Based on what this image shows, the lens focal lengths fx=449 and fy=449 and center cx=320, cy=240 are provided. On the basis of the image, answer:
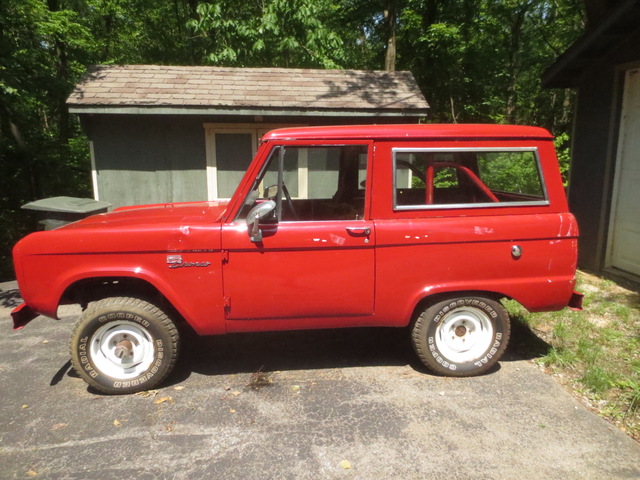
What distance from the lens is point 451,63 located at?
18891mm

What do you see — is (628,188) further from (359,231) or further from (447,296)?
(359,231)

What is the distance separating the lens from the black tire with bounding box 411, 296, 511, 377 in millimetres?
3684

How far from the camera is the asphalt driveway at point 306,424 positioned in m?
2.73

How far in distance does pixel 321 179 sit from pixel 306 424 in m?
2.47

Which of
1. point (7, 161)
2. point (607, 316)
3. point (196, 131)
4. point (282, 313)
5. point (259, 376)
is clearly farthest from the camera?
point (7, 161)

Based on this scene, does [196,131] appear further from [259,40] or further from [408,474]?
[408,474]

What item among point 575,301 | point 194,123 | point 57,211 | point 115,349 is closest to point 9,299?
point 57,211

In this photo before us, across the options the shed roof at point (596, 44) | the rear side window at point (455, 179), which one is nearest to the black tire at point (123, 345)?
the rear side window at point (455, 179)

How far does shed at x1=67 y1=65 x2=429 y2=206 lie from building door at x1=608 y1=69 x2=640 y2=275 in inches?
132

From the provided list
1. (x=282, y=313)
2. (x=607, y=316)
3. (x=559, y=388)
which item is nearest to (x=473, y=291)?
(x=559, y=388)

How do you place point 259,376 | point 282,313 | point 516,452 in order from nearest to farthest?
point 516,452
point 282,313
point 259,376

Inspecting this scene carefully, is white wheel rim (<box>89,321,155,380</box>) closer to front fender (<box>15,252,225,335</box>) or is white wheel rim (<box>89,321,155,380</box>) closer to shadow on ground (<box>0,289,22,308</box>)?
front fender (<box>15,252,225,335</box>)

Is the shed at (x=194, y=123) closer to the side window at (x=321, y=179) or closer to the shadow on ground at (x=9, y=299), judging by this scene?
the shadow on ground at (x=9, y=299)

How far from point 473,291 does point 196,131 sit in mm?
6736
